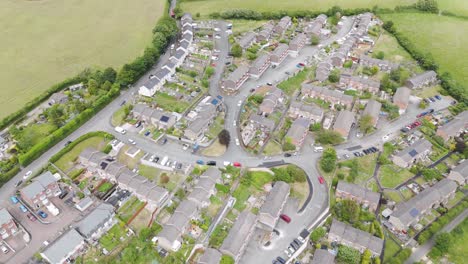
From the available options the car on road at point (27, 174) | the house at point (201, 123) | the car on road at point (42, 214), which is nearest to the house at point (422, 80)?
the house at point (201, 123)

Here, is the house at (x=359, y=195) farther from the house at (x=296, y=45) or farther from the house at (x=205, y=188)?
the house at (x=296, y=45)

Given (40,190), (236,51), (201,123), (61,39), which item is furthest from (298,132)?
(61,39)

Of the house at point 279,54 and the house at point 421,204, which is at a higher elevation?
the house at point 279,54

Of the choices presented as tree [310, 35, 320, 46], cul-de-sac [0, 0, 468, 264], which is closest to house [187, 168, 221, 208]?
cul-de-sac [0, 0, 468, 264]

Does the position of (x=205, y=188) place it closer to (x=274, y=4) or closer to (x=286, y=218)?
(x=286, y=218)

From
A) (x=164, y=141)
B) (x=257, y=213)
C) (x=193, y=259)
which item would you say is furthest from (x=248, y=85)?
(x=193, y=259)

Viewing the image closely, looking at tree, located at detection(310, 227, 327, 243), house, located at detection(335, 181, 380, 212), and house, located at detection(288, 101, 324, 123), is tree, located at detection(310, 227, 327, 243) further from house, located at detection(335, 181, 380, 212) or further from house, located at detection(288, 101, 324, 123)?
house, located at detection(288, 101, 324, 123)
